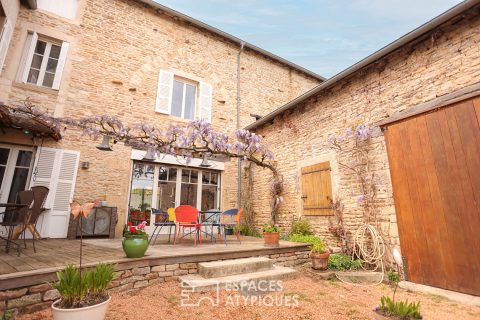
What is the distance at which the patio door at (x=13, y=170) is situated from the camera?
501 centimetres

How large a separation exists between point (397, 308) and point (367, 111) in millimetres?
3596

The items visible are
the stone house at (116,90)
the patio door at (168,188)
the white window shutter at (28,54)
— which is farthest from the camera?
the patio door at (168,188)

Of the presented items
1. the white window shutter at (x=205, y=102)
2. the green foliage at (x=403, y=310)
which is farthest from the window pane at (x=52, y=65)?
the green foliage at (x=403, y=310)

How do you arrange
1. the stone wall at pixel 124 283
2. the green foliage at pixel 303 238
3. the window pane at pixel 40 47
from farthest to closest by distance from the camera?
the window pane at pixel 40 47, the green foliage at pixel 303 238, the stone wall at pixel 124 283

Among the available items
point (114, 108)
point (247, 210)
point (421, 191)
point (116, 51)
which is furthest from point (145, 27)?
point (421, 191)

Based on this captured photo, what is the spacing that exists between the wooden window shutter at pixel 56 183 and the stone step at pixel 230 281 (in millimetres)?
3707

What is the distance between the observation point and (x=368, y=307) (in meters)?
2.64

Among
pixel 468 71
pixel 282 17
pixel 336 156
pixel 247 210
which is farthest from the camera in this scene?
pixel 282 17

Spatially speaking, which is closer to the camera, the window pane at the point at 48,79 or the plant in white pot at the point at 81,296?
the plant in white pot at the point at 81,296

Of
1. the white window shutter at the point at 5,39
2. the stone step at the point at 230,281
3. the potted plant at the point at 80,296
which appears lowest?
the stone step at the point at 230,281

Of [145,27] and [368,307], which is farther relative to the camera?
[145,27]

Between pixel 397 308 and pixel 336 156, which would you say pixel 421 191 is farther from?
pixel 397 308

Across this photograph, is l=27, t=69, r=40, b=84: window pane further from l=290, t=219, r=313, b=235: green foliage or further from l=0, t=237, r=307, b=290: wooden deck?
l=290, t=219, r=313, b=235: green foliage

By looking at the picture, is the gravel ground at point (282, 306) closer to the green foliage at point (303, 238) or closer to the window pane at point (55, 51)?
the green foliage at point (303, 238)
